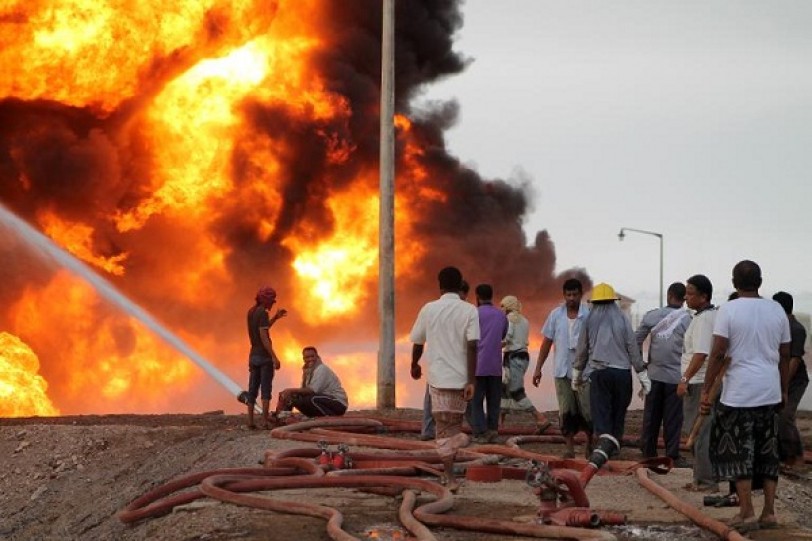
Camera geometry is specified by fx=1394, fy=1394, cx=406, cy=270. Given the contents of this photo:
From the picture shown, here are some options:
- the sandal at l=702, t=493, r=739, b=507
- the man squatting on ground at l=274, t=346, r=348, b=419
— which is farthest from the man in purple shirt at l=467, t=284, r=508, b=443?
the sandal at l=702, t=493, r=739, b=507

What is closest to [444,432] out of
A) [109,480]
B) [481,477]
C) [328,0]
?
[481,477]

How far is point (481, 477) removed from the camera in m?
12.2

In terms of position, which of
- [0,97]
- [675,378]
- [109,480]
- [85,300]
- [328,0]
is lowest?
[109,480]

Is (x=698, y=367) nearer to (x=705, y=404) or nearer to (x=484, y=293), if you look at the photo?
(x=705, y=404)

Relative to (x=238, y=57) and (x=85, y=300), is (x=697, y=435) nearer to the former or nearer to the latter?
(x=238, y=57)

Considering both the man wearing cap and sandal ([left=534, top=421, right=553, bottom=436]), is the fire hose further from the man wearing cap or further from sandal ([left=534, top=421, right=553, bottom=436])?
the man wearing cap

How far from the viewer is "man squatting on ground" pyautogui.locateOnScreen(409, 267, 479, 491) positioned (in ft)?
37.7

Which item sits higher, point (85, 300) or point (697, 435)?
point (85, 300)

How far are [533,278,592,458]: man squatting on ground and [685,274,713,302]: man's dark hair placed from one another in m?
2.09

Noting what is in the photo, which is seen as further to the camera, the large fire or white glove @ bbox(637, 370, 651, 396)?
the large fire

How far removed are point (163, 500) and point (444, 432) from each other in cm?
236

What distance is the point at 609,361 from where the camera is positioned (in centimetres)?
1323

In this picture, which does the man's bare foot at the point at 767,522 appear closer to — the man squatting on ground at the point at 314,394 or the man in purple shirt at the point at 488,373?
the man in purple shirt at the point at 488,373

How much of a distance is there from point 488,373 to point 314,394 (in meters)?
2.53
